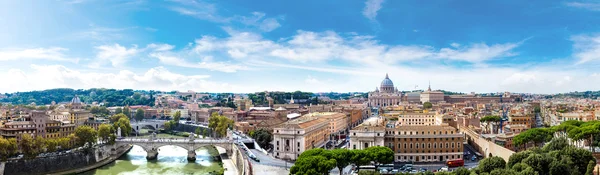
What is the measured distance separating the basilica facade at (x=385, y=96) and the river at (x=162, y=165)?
8885 centimetres

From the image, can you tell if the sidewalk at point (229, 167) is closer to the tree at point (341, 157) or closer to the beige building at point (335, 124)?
the tree at point (341, 157)

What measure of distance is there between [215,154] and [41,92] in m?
116

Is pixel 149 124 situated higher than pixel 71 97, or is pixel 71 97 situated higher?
pixel 71 97

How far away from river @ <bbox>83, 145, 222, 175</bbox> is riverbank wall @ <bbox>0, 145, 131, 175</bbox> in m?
0.91

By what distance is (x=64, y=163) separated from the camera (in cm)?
4003

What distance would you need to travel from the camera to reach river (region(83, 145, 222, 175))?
41.0 m

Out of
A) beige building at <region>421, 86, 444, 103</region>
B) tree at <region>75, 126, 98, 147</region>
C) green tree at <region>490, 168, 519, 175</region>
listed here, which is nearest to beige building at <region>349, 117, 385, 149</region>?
green tree at <region>490, 168, 519, 175</region>

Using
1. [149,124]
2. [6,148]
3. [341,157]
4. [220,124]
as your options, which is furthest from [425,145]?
[149,124]

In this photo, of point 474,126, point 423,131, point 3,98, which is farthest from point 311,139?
point 3,98

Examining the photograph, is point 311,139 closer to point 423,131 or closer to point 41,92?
point 423,131

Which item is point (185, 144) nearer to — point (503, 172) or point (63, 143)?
point (63, 143)

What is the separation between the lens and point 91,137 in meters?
44.3

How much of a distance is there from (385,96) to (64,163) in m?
105

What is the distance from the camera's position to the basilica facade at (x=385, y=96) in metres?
136
